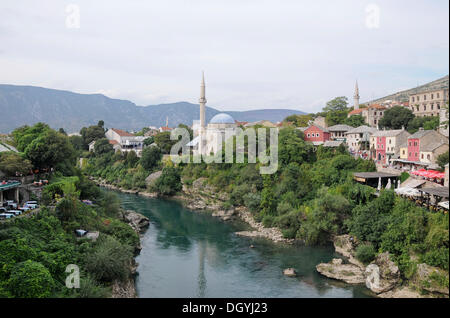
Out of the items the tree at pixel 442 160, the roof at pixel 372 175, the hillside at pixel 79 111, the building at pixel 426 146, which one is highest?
the hillside at pixel 79 111

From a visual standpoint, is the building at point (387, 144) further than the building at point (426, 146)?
Yes

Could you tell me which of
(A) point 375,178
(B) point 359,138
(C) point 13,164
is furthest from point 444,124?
(C) point 13,164

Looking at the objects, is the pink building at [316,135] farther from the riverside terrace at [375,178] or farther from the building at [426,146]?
the riverside terrace at [375,178]

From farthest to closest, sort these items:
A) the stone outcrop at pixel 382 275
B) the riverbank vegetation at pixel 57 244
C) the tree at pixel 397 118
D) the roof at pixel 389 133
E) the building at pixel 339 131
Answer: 1. the building at pixel 339 131
2. the tree at pixel 397 118
3. the roof at pixel 389 133
4. the stone outcrop at pixel 382 275
5. the riverbank vegetation at pixel 57 244

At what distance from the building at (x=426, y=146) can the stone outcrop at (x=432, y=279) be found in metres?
8.47

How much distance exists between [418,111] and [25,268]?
3084cm

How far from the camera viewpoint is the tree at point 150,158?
3769cm

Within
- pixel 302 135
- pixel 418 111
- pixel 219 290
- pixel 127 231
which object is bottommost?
pixel 219 290

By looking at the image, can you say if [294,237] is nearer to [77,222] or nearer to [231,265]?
[231,265]

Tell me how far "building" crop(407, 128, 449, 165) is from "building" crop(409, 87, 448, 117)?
9797mm

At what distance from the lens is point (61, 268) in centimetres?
1149

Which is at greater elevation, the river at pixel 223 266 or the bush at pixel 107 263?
the bush at pixel 107 263

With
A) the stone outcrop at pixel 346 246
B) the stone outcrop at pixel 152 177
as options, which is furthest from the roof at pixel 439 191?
the stone outcrop at pixel 152 177
